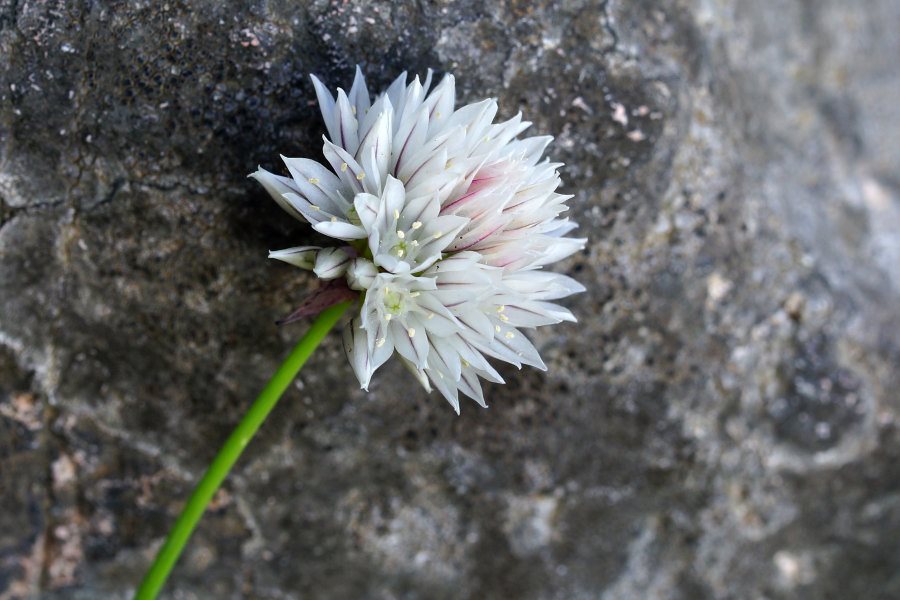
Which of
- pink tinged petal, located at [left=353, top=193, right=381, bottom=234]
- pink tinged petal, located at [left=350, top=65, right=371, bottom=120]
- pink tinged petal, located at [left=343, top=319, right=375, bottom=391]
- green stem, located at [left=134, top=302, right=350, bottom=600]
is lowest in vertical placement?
green stem, located at [left=134, top=302, right=350, bottom=600]

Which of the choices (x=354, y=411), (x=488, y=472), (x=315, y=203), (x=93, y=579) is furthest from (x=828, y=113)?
(x=93, y=579)

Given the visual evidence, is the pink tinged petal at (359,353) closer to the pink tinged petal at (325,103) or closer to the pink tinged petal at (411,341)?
the pink tinged petal at (411,341)

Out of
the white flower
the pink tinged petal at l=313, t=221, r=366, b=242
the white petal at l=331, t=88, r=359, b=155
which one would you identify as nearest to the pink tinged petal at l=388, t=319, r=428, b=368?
the white flower

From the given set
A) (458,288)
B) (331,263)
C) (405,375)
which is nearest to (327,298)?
(331,263)

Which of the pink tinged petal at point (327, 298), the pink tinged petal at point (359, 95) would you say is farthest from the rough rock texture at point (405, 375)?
the pink tinged petal at point (327, 298)

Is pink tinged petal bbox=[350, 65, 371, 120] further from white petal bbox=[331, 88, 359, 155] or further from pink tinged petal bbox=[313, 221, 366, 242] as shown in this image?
pink tinged petal bbox=[313, 221, 366, 242]

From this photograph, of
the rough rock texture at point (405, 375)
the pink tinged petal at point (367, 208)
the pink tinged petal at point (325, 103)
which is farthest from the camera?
the rough rock texture at point (405, 375)
